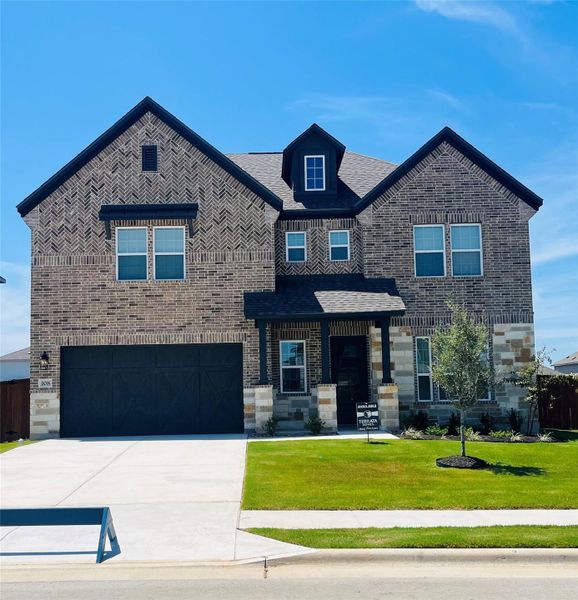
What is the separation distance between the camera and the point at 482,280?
21.6m

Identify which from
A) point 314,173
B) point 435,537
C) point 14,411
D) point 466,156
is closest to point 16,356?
point 14,411

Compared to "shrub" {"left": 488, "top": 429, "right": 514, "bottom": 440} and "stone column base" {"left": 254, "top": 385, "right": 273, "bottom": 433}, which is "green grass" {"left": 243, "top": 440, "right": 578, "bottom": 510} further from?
"stone column base" {"left": 254, "top": 385, "right": 273, "bottom": 433}

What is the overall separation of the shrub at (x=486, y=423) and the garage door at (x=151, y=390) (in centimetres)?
708

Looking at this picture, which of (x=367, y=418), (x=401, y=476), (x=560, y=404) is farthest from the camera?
(x=560, y=404)

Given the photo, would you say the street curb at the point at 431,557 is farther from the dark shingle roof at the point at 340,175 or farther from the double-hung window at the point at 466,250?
the dark shingle roof at the point at 340,175

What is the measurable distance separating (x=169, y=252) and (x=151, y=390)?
4190 millimetres

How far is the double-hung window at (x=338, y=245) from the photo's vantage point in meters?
22.1

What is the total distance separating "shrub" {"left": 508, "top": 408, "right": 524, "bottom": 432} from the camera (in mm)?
20542

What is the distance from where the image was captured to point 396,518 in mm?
9836

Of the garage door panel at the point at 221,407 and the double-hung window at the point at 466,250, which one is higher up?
the double-hung window at the point at 466,250

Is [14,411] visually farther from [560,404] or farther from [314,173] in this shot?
[560,404]

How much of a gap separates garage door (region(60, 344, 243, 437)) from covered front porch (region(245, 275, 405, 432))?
1158 mm

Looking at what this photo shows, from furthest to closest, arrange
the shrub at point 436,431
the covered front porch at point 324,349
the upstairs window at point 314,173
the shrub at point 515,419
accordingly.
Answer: the upstairs window at point 314,173, the shrub at point 515,419, the covered front porch at point 324,349, the shrub at point 436,431

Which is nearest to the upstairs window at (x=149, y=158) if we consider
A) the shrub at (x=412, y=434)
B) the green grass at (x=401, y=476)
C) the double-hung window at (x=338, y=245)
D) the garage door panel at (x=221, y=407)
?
the double-hung window at (x=338, y=245)
